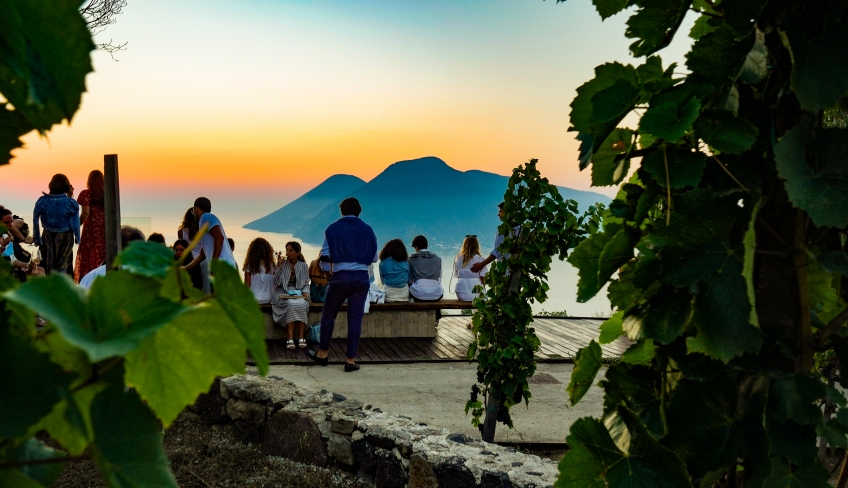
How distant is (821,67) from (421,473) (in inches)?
137

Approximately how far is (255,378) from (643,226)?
5331 millimetres

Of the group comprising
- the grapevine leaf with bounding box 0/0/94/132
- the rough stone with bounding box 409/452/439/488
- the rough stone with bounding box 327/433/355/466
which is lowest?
the rough stone with bounding box 327/433/355/466

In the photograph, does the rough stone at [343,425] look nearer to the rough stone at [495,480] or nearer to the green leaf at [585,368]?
the rough stone at [495,480]

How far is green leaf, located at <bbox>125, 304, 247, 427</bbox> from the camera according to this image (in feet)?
1.06

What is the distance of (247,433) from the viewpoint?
5.43m

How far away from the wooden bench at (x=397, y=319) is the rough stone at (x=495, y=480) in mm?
5727

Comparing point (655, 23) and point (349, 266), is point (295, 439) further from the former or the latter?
point (655, 23)

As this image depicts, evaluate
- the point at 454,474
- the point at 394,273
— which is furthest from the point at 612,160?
the point at 394,273

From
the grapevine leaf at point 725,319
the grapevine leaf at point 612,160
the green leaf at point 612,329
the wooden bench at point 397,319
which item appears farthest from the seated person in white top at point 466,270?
the grapevine leaf at point 725,319

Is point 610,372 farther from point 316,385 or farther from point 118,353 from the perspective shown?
point 316,385

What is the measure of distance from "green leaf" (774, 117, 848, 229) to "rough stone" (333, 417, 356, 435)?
13.5ft

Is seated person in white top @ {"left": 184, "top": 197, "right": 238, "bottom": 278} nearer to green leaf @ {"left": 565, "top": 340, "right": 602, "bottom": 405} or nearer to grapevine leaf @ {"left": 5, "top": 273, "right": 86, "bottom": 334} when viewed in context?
green leaf @ {"left": 565, "top": 340, "right": 602, "bottom": 405}

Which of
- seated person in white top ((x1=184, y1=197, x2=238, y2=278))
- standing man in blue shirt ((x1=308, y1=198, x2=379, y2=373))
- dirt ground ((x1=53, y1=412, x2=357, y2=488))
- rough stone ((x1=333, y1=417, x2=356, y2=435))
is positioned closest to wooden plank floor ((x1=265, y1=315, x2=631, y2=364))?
standing man in blue shirt ((x1=308, y1=198, x2=379, y2=373))

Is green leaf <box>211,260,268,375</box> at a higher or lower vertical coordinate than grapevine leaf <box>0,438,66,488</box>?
higher
